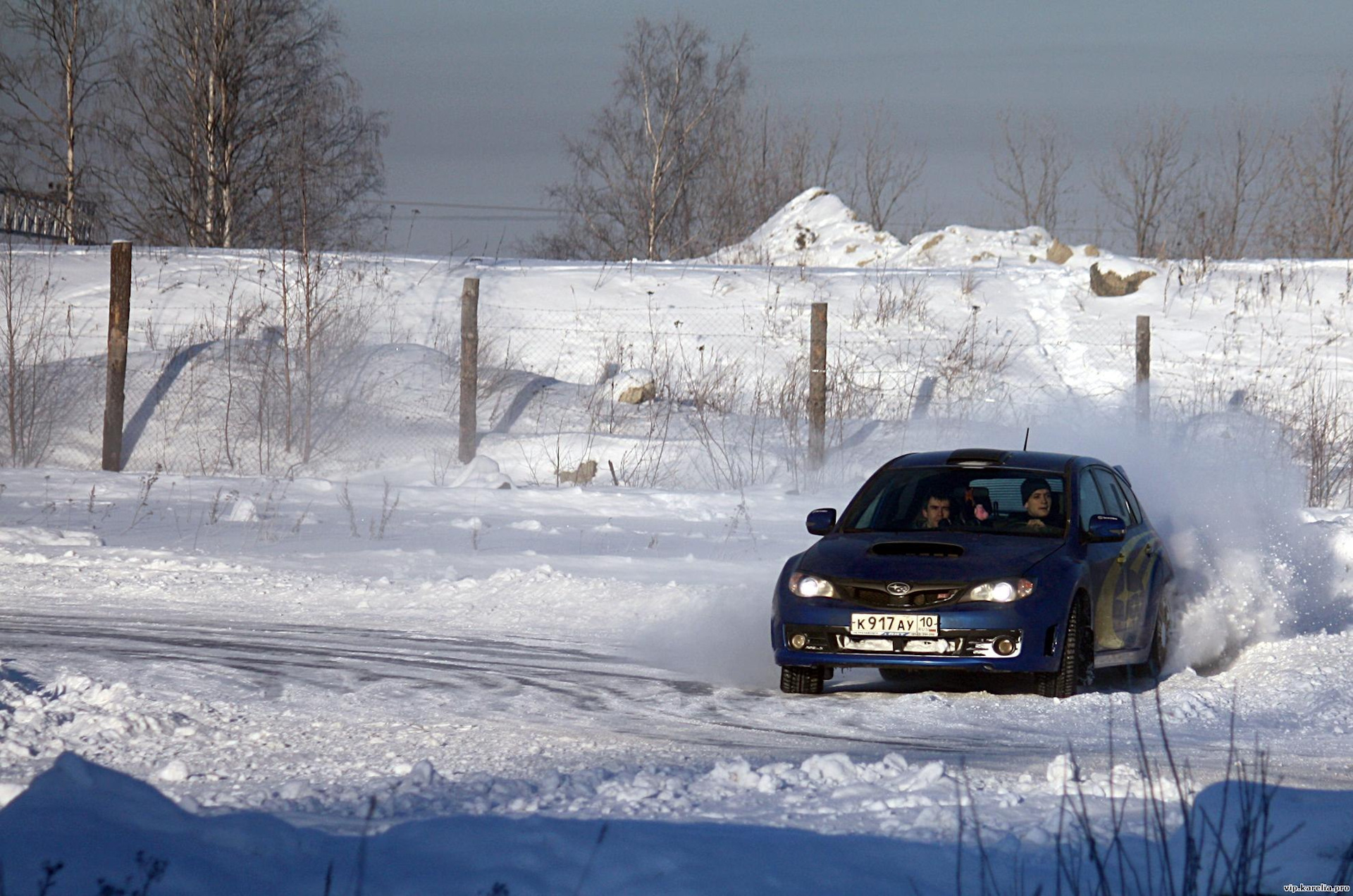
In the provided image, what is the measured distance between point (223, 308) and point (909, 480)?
21367 mm

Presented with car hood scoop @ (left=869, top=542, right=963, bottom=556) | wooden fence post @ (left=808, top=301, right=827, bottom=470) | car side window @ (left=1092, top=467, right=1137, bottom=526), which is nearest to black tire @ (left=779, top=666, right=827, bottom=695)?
car hood scoop @ (left=869, top=542, right=963, bottom=556)

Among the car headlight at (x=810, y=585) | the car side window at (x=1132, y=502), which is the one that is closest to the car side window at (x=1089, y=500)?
the car side window at (x=1132, y=502)

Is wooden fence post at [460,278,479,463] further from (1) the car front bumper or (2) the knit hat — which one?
(1) the car front bumper

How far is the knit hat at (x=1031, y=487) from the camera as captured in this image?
9.66 m

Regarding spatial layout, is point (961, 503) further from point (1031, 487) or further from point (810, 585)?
point (810, 585)

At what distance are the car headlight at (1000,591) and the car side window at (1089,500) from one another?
1.36 metres

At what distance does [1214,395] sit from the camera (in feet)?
92.4

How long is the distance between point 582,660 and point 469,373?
11242mm

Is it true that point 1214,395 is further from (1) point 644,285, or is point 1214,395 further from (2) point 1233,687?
(2) point 1233,687

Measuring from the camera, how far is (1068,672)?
8.49 m

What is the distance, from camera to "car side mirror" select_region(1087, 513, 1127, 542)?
30.0 ft

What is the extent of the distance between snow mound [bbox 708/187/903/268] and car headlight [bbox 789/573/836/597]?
30951 millimetres

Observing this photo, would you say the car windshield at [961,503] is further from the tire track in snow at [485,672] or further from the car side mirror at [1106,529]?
the tire track in snow at [485,672]

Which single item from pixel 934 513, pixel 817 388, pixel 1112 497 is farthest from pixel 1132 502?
pixel 817 388
